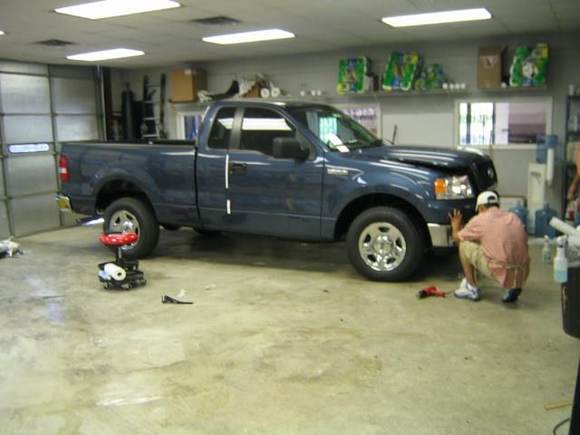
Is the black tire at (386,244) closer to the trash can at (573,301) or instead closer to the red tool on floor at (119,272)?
the red tool on floor at (119,272)

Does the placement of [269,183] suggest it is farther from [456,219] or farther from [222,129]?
[456,219]

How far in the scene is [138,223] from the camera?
280 inches

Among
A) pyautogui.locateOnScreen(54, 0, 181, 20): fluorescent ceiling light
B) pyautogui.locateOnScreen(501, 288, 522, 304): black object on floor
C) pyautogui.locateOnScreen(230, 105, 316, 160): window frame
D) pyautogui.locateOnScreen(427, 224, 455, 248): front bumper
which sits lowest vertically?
pyautogui.locateOnScreen(501, 288, 522, 304): black object on floor

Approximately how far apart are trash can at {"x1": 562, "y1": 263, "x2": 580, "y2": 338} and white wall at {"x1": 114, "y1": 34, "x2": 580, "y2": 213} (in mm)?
6115

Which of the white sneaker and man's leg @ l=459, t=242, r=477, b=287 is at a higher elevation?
man's leg @ l=459, t=242, r=477, b=287

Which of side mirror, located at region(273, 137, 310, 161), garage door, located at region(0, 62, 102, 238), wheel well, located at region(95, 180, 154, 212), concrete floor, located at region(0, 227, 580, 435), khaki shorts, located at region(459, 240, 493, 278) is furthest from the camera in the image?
garage door, located at region(0, 62, 102, 238)

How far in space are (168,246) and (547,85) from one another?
578cm

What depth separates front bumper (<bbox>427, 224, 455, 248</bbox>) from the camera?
219 inches

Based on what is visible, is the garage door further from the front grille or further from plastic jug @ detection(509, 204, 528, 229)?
plastic jug @ detection(509, 204, 528, 229)

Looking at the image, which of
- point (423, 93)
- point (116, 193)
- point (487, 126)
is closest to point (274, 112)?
point (116, 193)

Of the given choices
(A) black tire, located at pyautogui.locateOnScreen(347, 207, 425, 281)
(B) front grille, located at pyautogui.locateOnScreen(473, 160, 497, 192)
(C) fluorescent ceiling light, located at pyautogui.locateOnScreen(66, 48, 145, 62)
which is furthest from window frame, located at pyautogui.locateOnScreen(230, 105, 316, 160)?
(C) fluorescent ceiling light, located at pyautogui.locateOnScreen(66, 48, 145, 62)

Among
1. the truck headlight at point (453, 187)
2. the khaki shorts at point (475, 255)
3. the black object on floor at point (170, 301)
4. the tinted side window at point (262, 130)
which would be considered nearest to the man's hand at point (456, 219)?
the truck headlight at point (453, 187)

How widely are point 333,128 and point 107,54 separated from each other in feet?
15.5

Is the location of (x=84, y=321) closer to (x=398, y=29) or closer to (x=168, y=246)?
(x=168, y=246)
